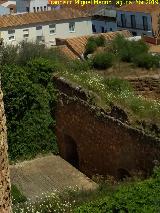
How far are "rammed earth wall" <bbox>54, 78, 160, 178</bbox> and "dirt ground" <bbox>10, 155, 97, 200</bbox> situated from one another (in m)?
0.44

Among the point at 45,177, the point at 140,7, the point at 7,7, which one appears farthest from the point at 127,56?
the point at 7,7

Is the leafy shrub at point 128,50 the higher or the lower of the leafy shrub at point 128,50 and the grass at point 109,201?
the higher

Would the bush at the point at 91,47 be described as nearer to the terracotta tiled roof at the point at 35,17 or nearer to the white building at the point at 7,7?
the terracotta tiled roof at the point at 35,17

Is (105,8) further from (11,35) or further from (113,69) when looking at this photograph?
(113,69)

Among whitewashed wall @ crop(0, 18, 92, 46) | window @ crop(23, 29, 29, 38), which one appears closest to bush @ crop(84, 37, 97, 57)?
whitewashed wall @ crop(0, 18, 92, 46)

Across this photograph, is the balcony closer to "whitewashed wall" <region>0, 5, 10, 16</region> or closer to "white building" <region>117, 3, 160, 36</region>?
"white building" <region>117, 3, 160, 36</region>

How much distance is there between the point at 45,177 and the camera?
16.3 meters

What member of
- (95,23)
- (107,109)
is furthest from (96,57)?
(95,23)

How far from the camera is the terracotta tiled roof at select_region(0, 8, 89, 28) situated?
4062 centimetres

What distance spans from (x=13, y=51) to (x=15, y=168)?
17.6 ft

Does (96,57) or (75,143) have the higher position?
(96,57)

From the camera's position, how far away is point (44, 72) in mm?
18078

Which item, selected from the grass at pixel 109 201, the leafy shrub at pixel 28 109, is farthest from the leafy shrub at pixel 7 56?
the grass at pixel 109 201

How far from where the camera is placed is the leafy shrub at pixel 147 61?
19.8 metres
